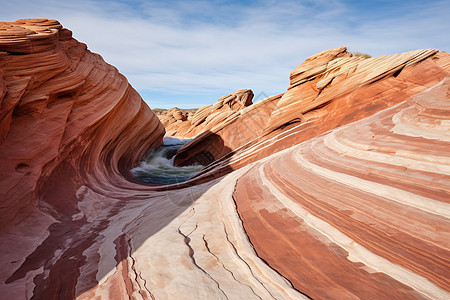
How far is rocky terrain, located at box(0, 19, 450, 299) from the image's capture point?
195cm

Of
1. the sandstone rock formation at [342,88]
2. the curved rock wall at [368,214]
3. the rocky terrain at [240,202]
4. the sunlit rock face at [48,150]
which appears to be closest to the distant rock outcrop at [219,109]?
the sandstone rock formation at [342,88]

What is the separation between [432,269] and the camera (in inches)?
66.4

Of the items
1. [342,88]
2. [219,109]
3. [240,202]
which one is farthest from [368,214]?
[219,109]

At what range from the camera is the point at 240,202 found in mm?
3646

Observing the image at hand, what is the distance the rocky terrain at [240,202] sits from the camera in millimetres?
1951

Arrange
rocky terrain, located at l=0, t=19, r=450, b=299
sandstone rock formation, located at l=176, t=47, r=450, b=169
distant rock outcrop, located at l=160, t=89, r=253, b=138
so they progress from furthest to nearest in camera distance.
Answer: distant rock outcrop, located at l=160, t=89, r=253, b=138 → sandstone rock formation, located at l=176, t=47, r=450, b=169 → rocky terrain, located at l=0, t=19, r=450, b=299

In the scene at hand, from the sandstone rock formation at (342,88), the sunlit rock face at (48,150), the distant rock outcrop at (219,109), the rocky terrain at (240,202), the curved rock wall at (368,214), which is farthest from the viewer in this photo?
the distant rock outcrop at (219,109)

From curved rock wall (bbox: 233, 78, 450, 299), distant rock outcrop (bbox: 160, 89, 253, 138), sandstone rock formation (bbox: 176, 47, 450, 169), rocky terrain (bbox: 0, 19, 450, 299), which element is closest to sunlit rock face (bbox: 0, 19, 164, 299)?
rocky terrain (bbox: 0, 19, 450, 299)

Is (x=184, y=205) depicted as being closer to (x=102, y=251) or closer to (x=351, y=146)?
(x=102, y=251)

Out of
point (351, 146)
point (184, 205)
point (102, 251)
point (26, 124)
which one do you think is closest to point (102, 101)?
point (26, 124)

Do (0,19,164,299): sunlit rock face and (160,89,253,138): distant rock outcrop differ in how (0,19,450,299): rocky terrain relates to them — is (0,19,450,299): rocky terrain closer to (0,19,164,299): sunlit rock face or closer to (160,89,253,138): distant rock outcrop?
(0,19,164,299): sunlit rock face

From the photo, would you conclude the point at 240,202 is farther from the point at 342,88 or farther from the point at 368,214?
the point at 342,88

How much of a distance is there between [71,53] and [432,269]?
331 inches

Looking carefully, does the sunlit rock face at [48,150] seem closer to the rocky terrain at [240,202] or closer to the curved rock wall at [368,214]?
the rocky terrain at [240,202]
